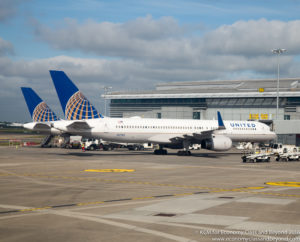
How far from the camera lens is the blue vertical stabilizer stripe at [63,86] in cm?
4962

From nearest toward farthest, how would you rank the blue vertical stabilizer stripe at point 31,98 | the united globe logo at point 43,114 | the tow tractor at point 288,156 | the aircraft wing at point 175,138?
the tow tractor at point 288,156
the aircraft wing at point 175,138
the united globe logo at point 43,114
the blue vertical stabilizer stripe at point 31,98

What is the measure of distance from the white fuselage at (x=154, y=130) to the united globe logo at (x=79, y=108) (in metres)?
1.16

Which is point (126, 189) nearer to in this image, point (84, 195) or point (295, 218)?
point (84, 195)

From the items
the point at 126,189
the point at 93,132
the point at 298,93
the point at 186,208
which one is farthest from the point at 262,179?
the point at 298,93

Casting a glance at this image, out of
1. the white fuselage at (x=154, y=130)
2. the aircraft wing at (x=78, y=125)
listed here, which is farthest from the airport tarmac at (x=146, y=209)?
the white fuselage at (x=154, y=130)

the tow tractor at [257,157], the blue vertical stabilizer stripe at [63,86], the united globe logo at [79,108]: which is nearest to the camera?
the tow tractor at [257,157]

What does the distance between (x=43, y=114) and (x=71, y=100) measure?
683 inches

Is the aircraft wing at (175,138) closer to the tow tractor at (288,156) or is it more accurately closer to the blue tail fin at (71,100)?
the blue tail fin at (71,100)

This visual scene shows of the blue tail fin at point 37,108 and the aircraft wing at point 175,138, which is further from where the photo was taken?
the blue tail fin at point 37,108

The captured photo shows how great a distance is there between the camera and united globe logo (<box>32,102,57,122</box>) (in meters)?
65.4

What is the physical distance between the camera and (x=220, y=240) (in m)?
10.8

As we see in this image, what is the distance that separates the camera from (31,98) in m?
67.1

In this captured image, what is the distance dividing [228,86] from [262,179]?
85.6 m

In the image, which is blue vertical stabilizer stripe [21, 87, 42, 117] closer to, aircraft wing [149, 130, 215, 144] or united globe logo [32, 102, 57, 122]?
united globe logo [32, 102, 57, 122]
